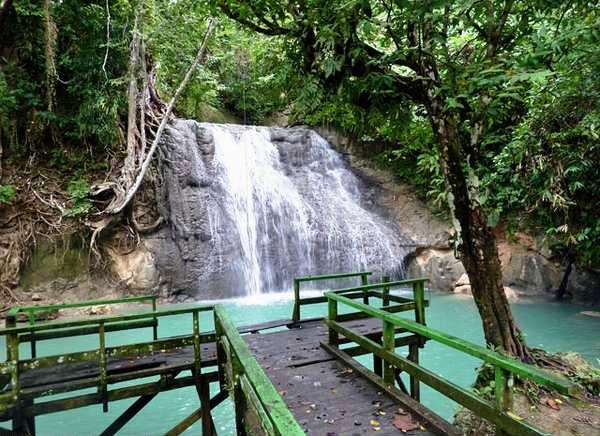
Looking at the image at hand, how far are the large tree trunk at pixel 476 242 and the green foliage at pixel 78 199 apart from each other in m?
9.90

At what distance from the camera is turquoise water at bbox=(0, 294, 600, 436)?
563 centimetres

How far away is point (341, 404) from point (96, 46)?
1242cm

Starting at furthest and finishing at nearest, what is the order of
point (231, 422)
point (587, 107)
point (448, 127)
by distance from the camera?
point (587, 107) → point (231, 422) → point (448, 127)

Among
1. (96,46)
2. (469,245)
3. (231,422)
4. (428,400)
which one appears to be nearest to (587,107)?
(469,245)

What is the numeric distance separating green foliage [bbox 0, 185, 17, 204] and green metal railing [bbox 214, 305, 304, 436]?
31.8 ft

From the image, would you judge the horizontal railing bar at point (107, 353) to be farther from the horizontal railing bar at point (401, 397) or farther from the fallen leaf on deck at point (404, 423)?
the fallen leaf on deck at point (404, 423)

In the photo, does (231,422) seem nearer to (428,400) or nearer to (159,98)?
(428,400)

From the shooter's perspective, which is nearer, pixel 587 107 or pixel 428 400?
pixel 428 400

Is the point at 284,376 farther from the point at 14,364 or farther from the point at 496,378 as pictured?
the point at 14,364

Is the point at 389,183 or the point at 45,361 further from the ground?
the point at 389,183

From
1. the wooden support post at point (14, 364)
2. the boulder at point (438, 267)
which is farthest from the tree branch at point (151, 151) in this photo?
the boulder at point (438, 267)

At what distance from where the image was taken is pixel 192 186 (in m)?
13.2

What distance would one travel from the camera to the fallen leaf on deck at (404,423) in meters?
3.02

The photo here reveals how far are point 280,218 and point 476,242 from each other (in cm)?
959
